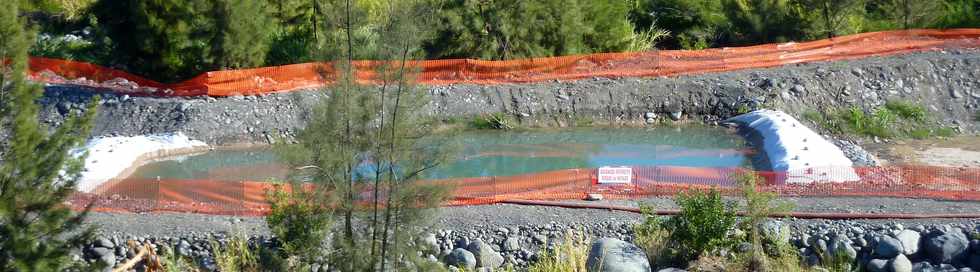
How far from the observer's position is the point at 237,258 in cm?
1173

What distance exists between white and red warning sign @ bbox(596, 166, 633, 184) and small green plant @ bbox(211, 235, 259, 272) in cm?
498

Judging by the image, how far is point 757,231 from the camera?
1239 centimetres

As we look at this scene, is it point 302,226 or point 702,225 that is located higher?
point 302,226

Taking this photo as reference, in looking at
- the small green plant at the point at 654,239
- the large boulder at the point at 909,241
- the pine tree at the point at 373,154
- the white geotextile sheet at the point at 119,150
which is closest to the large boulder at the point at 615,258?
the small green plant at the point at 654,239

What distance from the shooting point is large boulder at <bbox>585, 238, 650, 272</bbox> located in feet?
36.9

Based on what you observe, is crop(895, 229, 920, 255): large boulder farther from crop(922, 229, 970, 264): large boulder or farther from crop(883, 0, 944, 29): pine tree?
crop(883, 0, 944, 29): pine tree

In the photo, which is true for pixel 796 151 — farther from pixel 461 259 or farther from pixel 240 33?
pixel 240 33

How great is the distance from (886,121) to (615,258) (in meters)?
11.3

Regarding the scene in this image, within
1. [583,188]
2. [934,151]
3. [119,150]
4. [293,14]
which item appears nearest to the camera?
[583,188]

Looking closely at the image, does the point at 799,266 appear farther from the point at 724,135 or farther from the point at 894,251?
the point at 724,135

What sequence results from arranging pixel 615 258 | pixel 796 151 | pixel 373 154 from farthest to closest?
pixel 796 151
pixel 615 258
pixel 373 154

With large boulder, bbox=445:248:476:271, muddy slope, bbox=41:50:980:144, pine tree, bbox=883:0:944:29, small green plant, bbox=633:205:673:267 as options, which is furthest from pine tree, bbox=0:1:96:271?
pine tree, bbox=883:0:944:29

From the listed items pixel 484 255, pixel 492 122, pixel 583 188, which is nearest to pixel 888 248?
pixel 583 188

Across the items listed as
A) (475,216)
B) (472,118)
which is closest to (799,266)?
(475,216)
